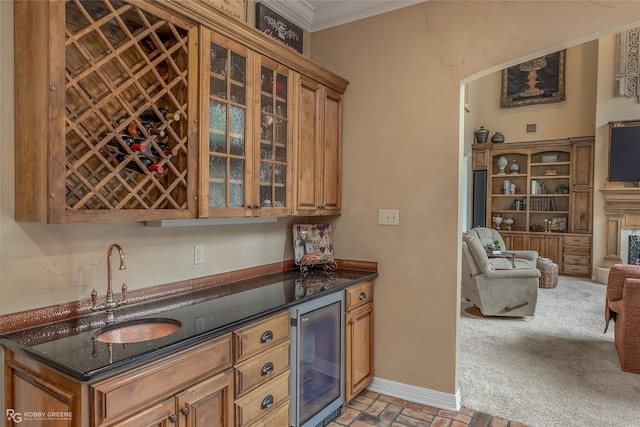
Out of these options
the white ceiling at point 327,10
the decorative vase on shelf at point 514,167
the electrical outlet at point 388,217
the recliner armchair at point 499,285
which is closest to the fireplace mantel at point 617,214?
the decorative vase on shelf at point 514,167

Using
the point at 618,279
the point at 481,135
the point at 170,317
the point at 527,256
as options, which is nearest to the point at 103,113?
the point at 170,317

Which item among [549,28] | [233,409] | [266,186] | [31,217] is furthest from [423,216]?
[31,217]

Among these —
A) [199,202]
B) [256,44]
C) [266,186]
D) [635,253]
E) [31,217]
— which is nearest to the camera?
[31,217]

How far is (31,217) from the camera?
1.47 meters

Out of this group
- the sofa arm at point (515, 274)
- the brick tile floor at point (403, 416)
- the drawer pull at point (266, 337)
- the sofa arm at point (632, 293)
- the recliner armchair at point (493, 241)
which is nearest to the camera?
the drawer pull at point (266, 337)

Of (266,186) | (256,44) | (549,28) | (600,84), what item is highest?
(600,84)

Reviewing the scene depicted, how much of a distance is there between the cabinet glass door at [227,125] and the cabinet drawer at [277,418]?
3.46ft

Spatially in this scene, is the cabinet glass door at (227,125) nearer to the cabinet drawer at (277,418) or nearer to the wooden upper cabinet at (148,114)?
the wooden upper cabinet at (148,114)

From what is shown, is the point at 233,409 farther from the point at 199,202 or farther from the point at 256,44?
the point at 256,44

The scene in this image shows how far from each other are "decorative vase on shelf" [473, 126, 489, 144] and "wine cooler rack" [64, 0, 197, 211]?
743 cm

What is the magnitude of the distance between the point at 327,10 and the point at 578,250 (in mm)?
6910

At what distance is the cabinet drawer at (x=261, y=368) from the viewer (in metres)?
1.75

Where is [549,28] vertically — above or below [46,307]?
above

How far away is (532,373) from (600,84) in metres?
6.04
